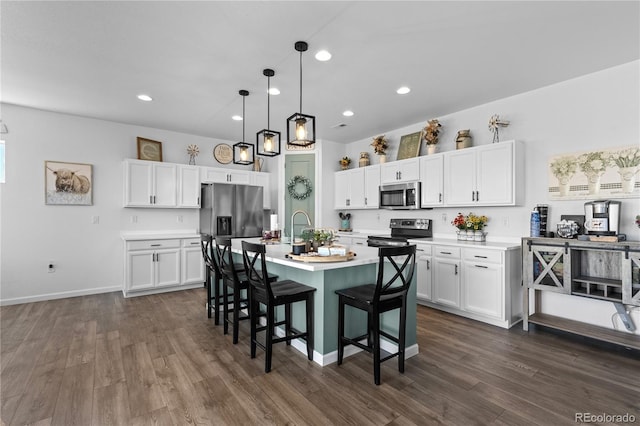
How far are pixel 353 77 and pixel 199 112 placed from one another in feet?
7.85

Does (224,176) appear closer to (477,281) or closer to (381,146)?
(381,146)

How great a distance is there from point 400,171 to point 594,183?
236 cm

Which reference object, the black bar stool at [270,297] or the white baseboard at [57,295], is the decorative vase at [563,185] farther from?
the white baseboard at [57,295]

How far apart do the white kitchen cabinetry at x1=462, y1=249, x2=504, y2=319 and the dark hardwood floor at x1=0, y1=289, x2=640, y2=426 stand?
0.29 meters

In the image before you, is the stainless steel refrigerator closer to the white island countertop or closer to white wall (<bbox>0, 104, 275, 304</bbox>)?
white wall (<bbox>0, 104, 275, 304</bbox>)

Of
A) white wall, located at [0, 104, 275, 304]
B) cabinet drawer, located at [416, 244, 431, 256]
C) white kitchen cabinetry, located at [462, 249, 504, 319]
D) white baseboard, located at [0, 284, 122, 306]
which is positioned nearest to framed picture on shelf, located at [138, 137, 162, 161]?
white wall, located at [0, 104, 275, 304]

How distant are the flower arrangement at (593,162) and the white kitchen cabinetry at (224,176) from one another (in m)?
5.01

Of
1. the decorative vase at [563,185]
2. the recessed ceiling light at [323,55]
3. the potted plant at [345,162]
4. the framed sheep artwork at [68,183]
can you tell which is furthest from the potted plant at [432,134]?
the framed sheep artwork at [68,183]

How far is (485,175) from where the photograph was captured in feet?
12.9

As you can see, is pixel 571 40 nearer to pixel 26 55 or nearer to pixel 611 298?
pixel 611 298

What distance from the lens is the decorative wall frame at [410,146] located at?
16.0 ft

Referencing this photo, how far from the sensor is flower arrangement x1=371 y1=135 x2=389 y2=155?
539 cm

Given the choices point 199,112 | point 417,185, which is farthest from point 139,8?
point 417,185

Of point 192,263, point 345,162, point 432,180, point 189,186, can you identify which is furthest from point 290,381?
point 345,162
